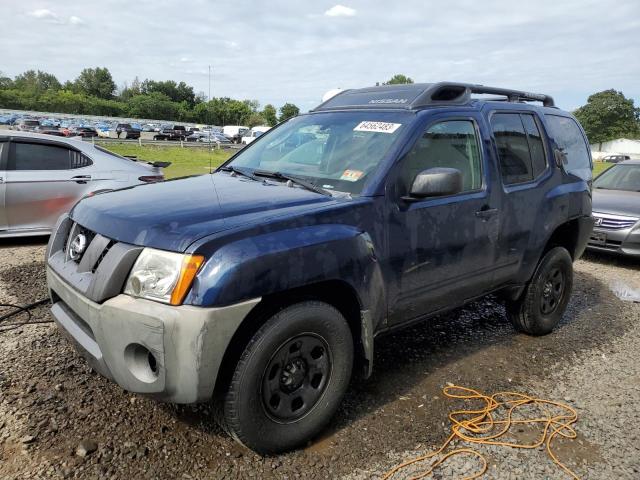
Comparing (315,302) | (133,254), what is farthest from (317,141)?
(133,254)

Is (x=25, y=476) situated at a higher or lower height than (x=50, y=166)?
lower

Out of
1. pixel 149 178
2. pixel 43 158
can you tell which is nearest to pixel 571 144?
pixel 149 178

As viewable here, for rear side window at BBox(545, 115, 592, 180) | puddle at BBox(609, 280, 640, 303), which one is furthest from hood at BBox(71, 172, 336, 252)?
puddle at BBox(609, 280, 640, 303)

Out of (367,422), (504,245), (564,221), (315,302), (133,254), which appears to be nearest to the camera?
(133,254)

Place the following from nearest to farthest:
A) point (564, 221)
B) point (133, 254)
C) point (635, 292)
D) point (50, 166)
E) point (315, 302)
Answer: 1. point (133, 254)
2. point (315, 302)
3. point (564, 221)
4. point (635, 292)
5. point (50, 166)

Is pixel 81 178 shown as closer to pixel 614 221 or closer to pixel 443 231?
pixel 443 231

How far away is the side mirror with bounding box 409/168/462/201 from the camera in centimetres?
297

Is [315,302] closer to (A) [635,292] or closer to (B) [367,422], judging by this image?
(B) [367,422]

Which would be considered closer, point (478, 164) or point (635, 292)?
point (478, 164)

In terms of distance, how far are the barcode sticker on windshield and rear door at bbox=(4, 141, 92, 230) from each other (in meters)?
4.84

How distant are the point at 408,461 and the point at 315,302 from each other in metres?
0.99

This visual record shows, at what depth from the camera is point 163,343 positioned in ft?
7.32

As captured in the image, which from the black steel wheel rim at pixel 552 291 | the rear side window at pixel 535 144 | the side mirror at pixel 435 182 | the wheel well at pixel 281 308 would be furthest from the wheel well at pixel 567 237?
the wheel well at pixel 281 308

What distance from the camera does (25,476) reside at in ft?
8.00
